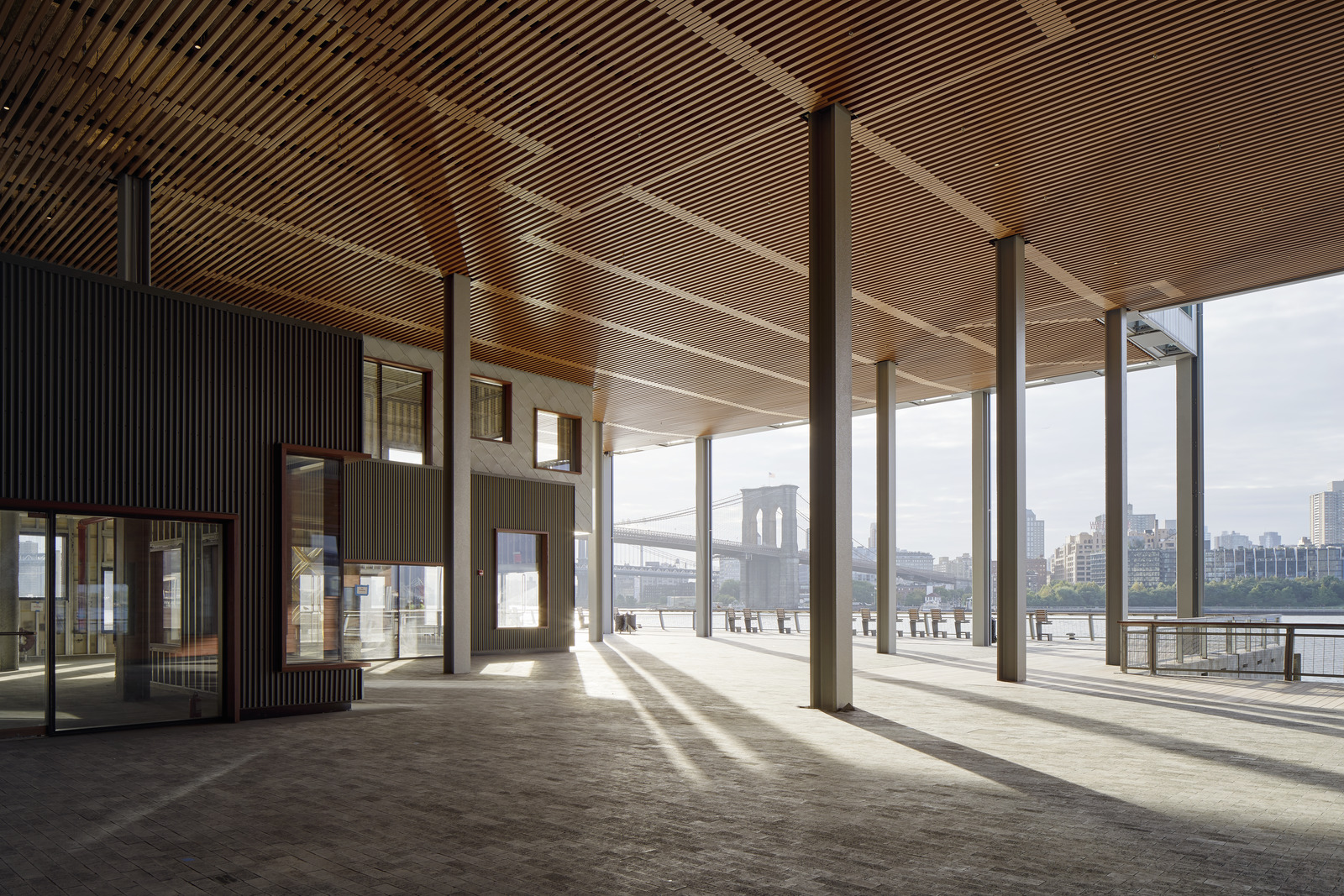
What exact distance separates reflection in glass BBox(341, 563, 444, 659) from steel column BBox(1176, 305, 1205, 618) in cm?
1404

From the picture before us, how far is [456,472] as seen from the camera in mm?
14578

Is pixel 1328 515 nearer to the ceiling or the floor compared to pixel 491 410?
nearer to the floor

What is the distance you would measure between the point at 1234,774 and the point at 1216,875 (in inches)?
105

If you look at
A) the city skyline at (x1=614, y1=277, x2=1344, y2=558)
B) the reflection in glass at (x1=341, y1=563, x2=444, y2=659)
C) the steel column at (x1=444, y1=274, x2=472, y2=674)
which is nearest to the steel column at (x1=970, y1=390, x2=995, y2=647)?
the city skyline at (x1=614, y1=277, x2=1344, y2=558)

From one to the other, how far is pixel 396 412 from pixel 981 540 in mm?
13319

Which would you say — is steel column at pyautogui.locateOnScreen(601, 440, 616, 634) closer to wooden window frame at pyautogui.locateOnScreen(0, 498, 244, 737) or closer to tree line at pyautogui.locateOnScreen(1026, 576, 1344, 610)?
tree line at pyautogui.locateOnScreen(1026, 576, 1344, 610)

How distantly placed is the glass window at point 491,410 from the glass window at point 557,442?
0.94 m

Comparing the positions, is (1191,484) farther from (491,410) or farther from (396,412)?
(396,412)

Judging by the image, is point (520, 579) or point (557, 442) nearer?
point (520, 579)

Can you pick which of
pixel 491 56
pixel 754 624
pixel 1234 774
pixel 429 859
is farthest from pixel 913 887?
pixel 754 624

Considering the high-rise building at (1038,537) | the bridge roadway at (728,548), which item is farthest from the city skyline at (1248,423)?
the bridge roadway at (728,548)

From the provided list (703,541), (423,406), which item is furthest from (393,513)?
(703,541)

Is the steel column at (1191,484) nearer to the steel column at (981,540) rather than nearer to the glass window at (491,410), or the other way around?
the steel column at (981,540)

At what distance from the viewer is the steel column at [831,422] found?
31.3 ft
